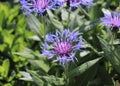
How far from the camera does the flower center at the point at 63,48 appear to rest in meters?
1.65

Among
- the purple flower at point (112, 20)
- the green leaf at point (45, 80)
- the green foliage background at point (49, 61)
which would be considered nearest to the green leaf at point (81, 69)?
the green foliage background at point (49, 61)

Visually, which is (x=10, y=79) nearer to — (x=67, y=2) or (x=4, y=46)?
(x=4, y=46)

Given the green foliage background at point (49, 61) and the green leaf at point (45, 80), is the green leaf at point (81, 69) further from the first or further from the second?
the green leaf at point (45, 80)

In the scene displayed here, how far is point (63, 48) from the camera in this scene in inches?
65.1

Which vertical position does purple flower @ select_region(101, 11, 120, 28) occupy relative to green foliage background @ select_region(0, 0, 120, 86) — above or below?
above

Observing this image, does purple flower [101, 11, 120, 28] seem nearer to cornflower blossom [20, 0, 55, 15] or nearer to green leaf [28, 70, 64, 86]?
cornflower blossom [20, 0, 55, 15]

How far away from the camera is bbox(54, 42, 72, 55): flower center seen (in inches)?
65.1

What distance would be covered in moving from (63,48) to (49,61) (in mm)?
440

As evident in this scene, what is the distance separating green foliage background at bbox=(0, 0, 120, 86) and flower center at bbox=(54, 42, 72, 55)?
0.13 metres

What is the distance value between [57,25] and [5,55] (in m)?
0.59

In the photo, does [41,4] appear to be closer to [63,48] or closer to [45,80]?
[63,48]

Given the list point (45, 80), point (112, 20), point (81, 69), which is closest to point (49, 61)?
point (45, 80)

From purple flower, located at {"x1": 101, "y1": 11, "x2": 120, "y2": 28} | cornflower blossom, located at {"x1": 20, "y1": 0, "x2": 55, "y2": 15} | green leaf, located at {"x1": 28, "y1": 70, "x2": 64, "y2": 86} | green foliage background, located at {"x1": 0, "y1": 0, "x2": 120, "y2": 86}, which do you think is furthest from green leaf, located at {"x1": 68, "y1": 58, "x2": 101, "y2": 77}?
cornflower blossom, located at {"x1": 20, "y1": 0, "x2": 55, "y2": 15}

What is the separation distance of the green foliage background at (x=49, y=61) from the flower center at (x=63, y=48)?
135 millimetres
